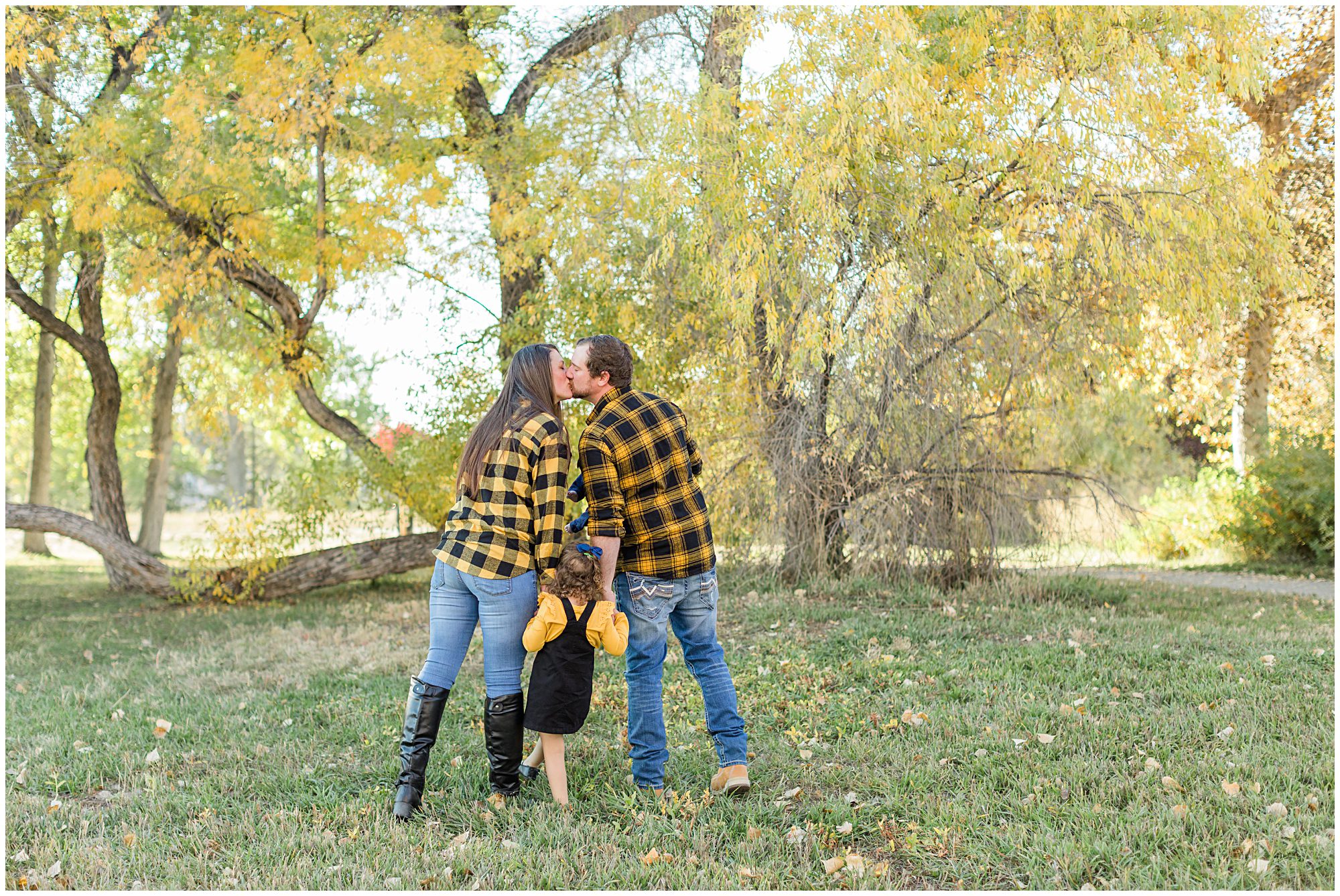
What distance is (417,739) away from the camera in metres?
3.69

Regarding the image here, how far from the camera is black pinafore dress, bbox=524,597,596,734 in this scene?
3639 mm

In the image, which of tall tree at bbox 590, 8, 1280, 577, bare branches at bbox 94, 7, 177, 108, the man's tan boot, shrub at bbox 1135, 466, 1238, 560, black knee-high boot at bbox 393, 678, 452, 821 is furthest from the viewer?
shrub at bbox 1135, 466, 1238, 560

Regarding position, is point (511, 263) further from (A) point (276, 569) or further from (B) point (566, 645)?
(B) point (566, 645)

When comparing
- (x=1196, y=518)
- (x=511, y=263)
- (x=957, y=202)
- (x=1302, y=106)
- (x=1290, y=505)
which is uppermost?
(x=1302, y=106)

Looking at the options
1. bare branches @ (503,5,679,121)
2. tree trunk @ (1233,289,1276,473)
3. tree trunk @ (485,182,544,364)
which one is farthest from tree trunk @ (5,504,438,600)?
tree trunk @ (1233,289,1276,473)

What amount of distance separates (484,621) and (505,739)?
0.50m

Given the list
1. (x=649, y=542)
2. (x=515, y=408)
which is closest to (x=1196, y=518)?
(x=649, y=542)

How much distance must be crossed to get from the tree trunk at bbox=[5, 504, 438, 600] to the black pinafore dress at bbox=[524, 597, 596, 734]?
24.0ft

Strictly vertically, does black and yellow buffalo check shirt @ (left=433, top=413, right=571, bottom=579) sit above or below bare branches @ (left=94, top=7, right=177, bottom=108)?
below

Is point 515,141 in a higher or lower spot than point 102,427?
higher

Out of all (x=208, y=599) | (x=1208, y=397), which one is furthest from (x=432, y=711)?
(x=1208, y=397)

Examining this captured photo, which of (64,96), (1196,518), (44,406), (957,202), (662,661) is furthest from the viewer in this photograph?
(44,406)

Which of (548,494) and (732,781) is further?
(732,781)

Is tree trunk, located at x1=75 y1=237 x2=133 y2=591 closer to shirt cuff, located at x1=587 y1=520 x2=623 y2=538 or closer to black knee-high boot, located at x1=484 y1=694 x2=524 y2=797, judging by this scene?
black knee-high boot, located at x1=484 y1=694 x2=524 y2=797
